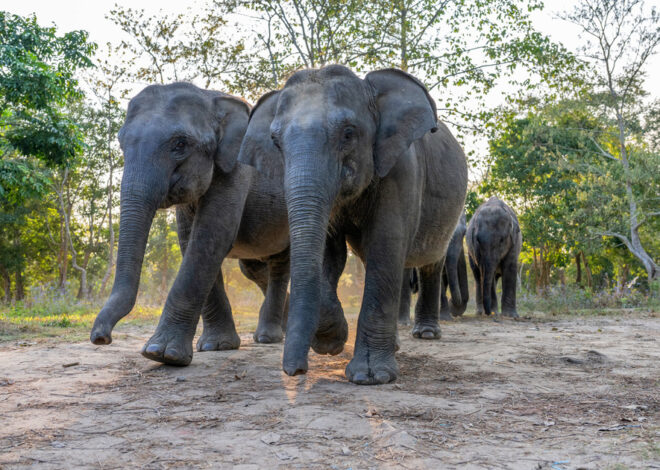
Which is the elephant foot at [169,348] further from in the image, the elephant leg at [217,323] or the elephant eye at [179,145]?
the elephant eye at [179,145]

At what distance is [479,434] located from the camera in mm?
3254

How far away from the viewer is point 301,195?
167 inches

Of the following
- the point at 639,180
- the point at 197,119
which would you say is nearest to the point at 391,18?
the point at 639,180

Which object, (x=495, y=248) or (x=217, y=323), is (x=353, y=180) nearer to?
(x=217, y=323)

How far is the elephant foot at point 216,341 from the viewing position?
655 centimetres

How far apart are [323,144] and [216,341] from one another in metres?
3.08

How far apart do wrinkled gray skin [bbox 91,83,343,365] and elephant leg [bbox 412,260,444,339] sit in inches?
97.5

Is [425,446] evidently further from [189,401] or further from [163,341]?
[163,341]

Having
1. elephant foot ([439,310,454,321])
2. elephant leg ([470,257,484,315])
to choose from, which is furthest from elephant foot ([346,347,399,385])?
elephant leg ([470,257,484,315])

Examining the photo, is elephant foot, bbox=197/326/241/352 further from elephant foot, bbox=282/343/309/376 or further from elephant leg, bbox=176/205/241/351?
elephant foot, bbox=282/343/309/376

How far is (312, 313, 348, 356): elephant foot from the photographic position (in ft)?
16.2

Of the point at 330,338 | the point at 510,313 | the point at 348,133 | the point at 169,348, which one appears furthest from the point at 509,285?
the point at 348,133

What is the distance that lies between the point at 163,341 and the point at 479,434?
3019 millimetres

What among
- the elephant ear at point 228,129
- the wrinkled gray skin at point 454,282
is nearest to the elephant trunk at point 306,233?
the elephant ear at point 228,129
